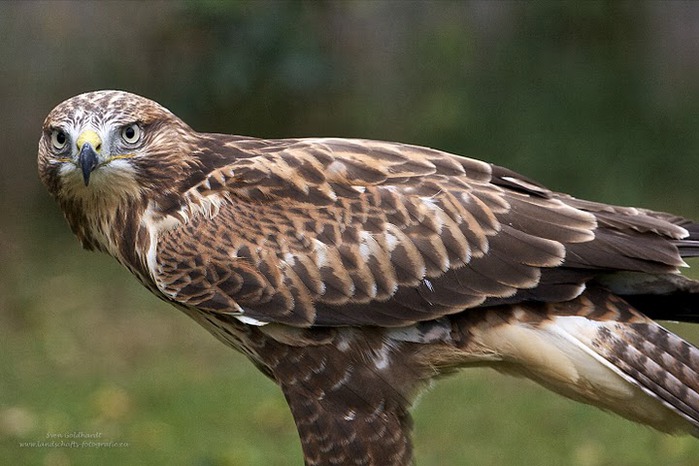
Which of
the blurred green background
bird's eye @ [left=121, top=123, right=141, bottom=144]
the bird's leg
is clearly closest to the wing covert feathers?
the bird's leg

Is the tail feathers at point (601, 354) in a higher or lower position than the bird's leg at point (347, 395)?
higher

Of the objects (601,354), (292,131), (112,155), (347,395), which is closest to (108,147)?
(112,155)

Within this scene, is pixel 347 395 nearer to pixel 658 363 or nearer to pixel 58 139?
pixel 658 363

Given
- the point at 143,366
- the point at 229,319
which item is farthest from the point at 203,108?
the point at 229,319

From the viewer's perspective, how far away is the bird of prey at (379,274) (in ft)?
13.1

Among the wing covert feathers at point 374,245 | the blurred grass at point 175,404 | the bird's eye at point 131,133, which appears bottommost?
the blurred grass at point 175,404

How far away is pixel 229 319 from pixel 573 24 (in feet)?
20.3

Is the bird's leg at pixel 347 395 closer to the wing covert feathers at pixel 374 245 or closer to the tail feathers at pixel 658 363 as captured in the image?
the wing covert feathers at pixel 374 245

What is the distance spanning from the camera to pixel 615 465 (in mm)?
5910

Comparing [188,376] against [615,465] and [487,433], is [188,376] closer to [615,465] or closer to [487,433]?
[487,433]

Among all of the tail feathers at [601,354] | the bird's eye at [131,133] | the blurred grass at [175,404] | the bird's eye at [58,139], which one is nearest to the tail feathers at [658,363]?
the tail feathers at [601,354]

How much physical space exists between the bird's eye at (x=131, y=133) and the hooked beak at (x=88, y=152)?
0.48 feet

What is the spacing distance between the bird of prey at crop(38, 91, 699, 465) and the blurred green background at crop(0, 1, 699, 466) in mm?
1562

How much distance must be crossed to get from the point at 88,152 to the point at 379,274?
3.49 ft
